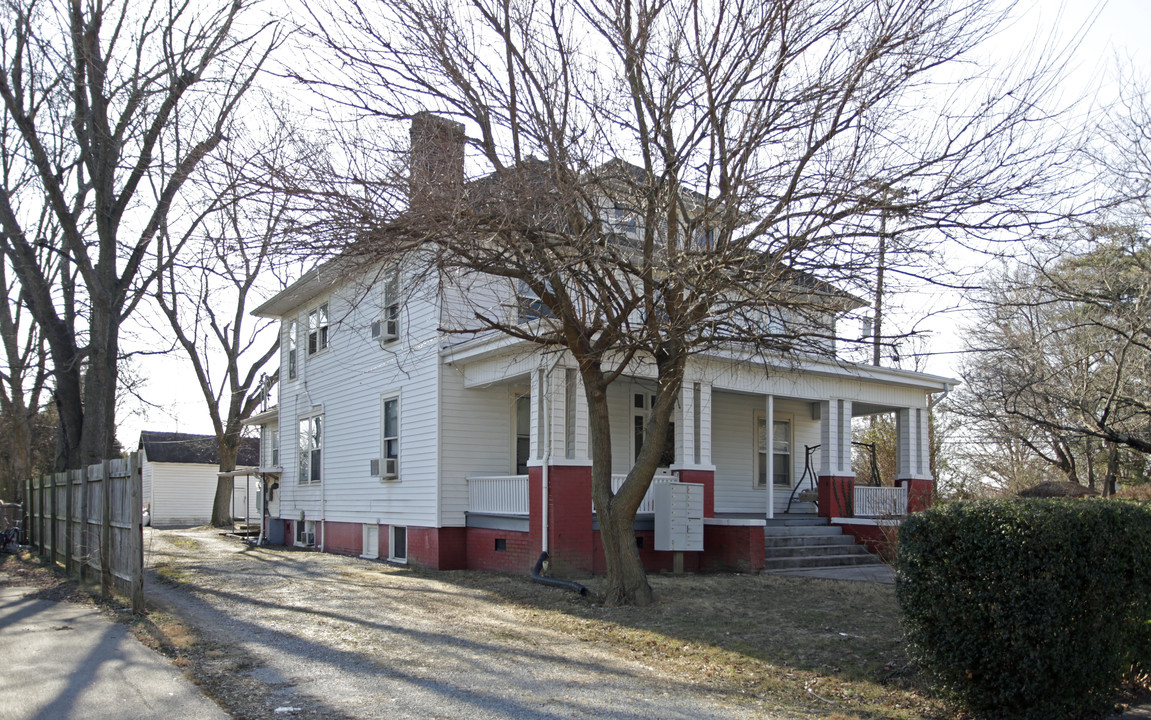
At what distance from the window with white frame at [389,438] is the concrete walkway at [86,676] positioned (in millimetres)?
7791

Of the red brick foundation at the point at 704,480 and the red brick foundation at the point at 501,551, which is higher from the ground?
A: the red brick foundation at the point at 704,480

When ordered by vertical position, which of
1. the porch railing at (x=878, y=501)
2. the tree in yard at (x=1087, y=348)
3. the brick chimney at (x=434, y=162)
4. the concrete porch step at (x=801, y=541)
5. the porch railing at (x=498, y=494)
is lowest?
the concrete porch step at (x=801, y=541)

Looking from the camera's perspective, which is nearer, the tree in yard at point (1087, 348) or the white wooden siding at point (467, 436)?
the tree in yard at point (1087, 348)

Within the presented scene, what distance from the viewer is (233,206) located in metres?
9.10

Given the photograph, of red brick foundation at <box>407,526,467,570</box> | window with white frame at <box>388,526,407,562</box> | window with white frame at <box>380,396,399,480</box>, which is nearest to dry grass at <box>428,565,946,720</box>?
red brick foundation at <box>407,526,467,570</box>

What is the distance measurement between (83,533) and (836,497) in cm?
1331

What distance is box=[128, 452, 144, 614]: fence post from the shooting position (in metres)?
9.85

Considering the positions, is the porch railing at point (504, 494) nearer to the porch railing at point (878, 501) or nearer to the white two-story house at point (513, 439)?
the white two-story house at point (513, 439)

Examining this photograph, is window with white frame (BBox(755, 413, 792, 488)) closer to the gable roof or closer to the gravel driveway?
the gravel driveway

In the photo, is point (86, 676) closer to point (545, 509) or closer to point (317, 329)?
point (545, 509)

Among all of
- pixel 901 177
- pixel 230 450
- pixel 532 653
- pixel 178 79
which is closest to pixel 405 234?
pixel 532 653

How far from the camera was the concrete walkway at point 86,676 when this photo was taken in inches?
244

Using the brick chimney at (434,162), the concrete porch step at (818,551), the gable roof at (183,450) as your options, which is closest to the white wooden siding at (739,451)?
the concrete porch step at (818,551)

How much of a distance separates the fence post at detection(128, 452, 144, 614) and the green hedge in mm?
8173
